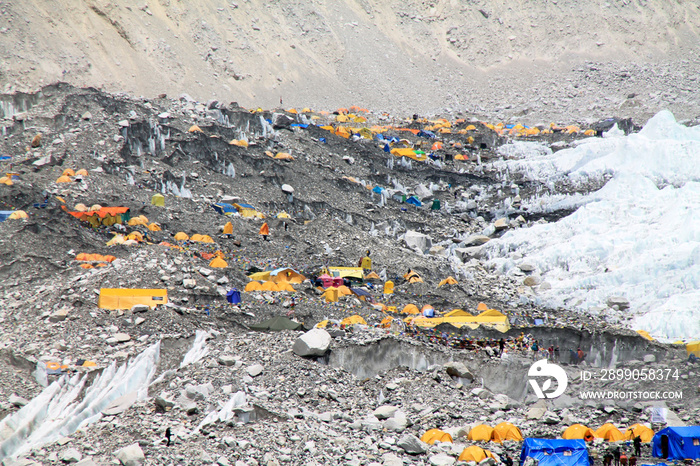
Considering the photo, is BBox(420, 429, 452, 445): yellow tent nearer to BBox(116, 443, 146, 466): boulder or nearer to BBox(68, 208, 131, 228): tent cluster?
BBox(116, 443, 146, 466): boulder

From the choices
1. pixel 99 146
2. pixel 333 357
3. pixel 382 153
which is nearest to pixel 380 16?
pixel 382 153

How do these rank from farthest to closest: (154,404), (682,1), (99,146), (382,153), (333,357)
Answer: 1. (682,1)
2. (382,153)
3. (99,146)
4. (333,357)
5. (154,404)

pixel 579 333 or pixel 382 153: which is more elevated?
pixel 382 153

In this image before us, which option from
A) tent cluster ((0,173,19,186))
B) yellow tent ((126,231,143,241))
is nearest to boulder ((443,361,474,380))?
yellow tent ((126,231,143,241))

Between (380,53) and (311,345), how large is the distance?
195 ft

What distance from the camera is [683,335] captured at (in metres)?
22.0

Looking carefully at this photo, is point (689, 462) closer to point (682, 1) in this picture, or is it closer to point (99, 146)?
point (99, 146)

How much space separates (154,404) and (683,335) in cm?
1759

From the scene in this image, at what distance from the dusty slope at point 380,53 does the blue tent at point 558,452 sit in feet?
145

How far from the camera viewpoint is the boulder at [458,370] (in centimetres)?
Result: 1609

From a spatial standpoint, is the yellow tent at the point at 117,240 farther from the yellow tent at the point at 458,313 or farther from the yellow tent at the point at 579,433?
the yellow tent at the point at 579,433

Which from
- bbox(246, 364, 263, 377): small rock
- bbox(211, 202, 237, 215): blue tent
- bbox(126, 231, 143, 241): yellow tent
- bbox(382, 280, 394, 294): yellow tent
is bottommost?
bbox(246, 364, 263, 377): small rock

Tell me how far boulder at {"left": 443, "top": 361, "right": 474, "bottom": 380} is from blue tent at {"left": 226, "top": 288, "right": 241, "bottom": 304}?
783cm

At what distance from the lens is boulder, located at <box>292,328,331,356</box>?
51.5ft
